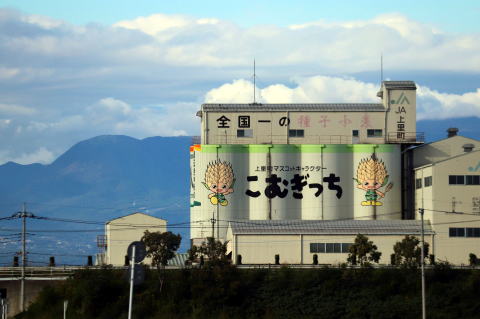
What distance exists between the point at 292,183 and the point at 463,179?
53.7 feet

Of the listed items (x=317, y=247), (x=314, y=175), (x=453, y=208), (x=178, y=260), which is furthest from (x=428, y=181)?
(x=178, y=260)

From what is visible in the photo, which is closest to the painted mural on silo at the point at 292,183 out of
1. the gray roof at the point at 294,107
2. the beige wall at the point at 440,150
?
the beige wall at the point at 440,150

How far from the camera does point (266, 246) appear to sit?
85.1 m

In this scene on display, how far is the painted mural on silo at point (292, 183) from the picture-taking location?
302 ft

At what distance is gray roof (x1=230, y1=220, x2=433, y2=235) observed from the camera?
8581 centimetres

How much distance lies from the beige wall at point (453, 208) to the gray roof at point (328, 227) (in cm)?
145

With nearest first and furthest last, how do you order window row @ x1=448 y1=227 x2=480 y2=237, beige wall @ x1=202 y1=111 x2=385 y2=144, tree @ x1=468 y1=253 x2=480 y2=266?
tree @ x1=468 y1=253 x2=480 y2=266 → window row @ x1=448 y1=227 x2=480 y2=237 → beige wall @ x1=202 y1=111 x2=385 y2=144

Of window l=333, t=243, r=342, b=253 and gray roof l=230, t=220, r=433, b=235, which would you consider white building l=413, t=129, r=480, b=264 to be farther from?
window l=333, t=243, r=342, b=253

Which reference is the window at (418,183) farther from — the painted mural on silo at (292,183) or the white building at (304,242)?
the white building at (304,242)

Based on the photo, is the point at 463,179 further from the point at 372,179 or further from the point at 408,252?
the point at 408,252

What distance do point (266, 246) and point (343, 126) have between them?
705 inches

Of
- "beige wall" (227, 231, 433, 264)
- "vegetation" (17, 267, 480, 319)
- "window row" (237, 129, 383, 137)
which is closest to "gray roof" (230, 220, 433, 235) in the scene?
"beige wall" (227, 231, 433, 264)

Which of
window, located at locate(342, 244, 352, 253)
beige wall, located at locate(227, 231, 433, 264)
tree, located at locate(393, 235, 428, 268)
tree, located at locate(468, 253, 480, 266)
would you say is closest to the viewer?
tree, located at locate(393, 235, 428, 268)

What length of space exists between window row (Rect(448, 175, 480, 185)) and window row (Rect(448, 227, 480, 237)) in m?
4.07
